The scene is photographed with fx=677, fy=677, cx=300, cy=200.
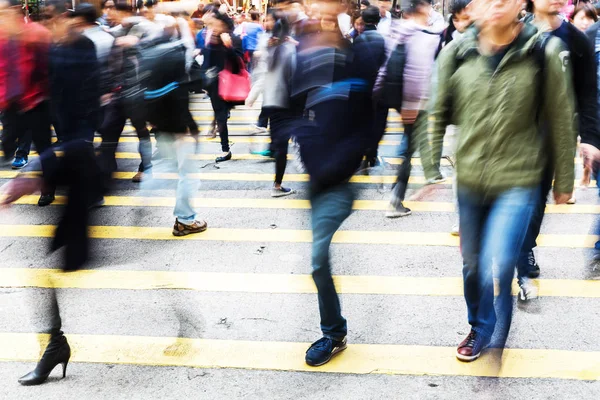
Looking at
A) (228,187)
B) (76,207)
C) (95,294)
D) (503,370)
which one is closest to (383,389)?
(503,370)

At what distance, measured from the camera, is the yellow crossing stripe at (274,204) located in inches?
274

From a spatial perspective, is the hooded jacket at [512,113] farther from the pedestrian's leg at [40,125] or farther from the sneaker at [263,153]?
the sneaker at [263,153]

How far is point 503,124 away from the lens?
304cm

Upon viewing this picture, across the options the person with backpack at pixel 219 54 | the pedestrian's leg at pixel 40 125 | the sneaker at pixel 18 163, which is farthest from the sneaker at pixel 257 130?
the pedestrian's leg at pixel 40 125

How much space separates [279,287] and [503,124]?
2.42 m

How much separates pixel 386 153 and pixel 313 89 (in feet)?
20.7

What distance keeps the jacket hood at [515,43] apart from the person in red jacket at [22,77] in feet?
7.42

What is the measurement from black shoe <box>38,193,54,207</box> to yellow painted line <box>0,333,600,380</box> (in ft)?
10.2

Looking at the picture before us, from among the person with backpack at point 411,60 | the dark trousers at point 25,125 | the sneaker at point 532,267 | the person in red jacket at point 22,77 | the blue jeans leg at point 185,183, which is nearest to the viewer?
the person in red jacket at point 22,77

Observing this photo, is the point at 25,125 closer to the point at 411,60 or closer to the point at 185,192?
the point at 185,192

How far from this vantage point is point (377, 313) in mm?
4520

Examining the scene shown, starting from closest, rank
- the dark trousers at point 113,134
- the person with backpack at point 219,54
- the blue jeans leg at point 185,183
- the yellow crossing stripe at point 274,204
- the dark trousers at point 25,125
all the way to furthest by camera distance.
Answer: the dark trousers at point 113,134 < the blue jeans leg at point 185,183 < the dark trousers at point 25,125 < the yellow crossing stripe at point 274,204 < the person with backpack at point 219,54

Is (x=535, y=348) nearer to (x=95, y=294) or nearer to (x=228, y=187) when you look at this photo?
(x=95, y=294)

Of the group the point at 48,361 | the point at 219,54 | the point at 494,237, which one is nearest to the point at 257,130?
the point at 219,54
